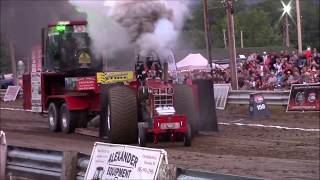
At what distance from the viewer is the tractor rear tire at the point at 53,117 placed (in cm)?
1594

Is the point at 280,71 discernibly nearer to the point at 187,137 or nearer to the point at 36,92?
the point at 36,92

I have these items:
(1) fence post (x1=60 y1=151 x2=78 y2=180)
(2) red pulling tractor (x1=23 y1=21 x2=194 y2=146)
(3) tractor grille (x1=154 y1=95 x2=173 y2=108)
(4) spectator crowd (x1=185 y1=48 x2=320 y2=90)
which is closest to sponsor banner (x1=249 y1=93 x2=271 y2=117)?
(4) spectator crowd (x1=185 y1=48 x2=320 y2=90)

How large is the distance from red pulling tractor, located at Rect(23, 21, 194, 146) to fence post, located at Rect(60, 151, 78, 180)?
475 centimetres

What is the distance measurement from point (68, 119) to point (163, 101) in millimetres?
4215

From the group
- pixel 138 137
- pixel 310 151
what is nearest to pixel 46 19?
pixel 138 137

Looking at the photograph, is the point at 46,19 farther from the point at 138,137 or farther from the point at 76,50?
the point at 138,137

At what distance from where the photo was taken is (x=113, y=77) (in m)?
13.6

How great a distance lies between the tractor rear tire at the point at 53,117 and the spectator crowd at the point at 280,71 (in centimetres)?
593

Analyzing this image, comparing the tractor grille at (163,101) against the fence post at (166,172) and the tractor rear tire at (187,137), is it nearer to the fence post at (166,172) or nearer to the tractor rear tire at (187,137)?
the tractor rear tire at (187,137)

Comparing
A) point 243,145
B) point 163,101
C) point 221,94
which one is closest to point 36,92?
point 163,101

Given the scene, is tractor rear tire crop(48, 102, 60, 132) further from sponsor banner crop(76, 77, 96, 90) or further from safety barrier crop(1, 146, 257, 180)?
safety barrier crop(1, 146, 257, 180)

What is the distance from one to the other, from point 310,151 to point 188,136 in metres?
2.34

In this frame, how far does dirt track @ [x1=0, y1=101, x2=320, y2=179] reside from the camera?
962cm

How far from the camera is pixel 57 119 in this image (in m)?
15.9
